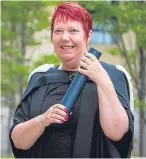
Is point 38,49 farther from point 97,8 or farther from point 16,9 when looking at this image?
point 97,8

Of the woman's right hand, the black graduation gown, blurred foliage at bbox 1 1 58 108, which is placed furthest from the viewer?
blurred foliage at bbox 1 1 58 108

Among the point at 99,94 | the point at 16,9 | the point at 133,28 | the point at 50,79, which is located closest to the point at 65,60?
the point at 50,79

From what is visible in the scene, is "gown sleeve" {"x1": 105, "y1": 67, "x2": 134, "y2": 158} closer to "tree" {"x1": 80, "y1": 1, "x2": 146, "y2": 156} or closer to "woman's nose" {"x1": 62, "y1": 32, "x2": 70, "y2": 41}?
"woman's nose" {"x1": 62, "y1": 32, "x2": 70, "y2": 41}

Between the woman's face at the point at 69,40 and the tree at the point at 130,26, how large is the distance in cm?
524

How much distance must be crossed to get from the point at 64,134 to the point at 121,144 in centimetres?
21

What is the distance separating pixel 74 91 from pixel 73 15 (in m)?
0.29

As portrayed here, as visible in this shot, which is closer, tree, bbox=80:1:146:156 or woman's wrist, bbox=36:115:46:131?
woman's wrist, bbox=36:115:46:131

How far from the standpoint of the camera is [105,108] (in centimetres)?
136

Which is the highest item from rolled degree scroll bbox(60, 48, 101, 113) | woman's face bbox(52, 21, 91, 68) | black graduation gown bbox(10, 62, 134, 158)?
woman's face bbox(52, 21, 91, 68)

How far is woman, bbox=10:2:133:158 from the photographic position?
54.0 inches

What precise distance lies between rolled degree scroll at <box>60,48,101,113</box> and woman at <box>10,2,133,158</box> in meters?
0.02

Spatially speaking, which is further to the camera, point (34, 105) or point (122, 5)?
point (122, 5)

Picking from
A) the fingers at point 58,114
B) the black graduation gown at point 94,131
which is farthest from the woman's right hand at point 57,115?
the black graduation gown at point 94,131

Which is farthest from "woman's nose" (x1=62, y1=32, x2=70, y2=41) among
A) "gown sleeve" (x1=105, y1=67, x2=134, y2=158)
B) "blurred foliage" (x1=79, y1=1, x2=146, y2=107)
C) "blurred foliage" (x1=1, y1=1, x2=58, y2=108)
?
"blurred foliage" (x1=1, y1=1, x2=58, y2=108)
